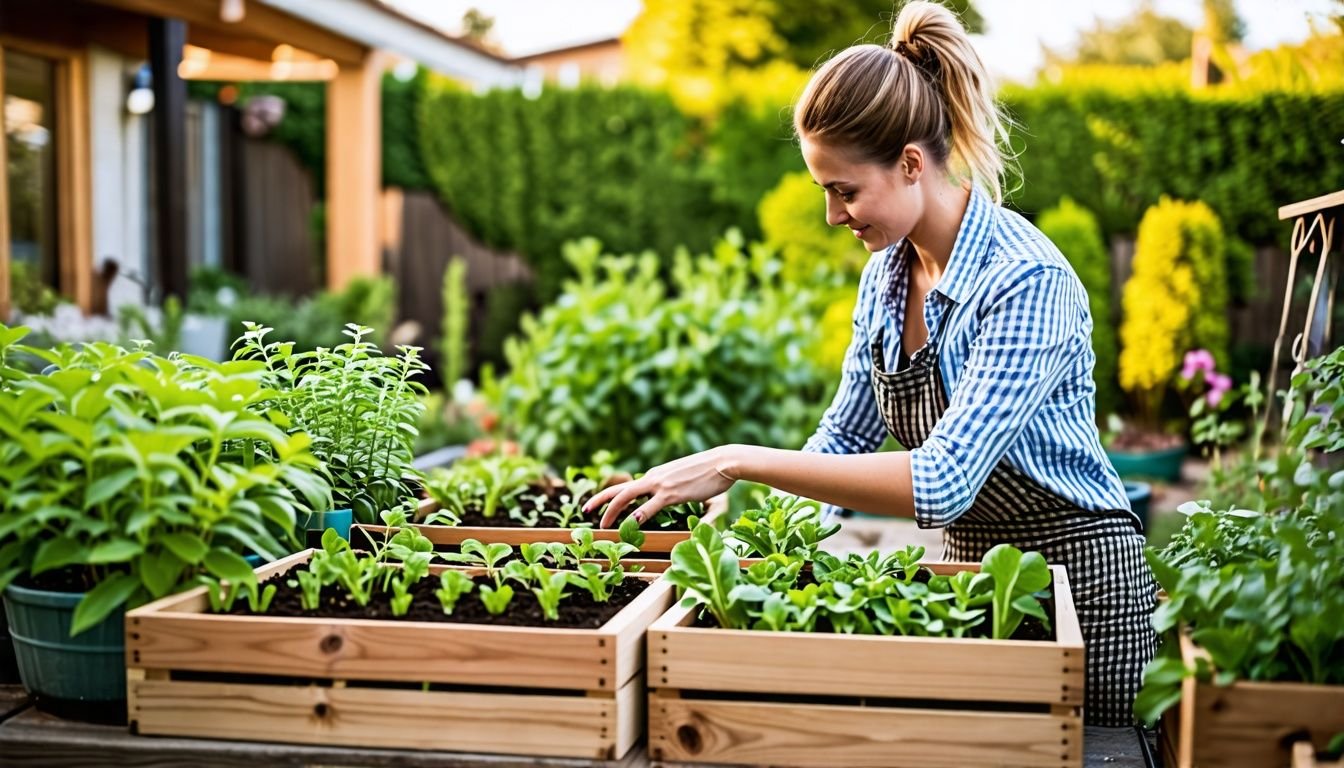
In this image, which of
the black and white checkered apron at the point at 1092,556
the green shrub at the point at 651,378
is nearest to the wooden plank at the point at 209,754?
the black and white checkered apron at the point at 1092,556

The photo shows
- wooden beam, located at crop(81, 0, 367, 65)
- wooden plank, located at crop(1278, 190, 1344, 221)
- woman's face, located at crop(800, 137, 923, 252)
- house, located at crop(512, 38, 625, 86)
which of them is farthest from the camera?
house, located at crop(512, 38, 625, 86)

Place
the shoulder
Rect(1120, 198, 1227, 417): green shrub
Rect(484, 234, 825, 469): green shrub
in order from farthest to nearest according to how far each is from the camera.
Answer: Rect(1120, 198, 1227, 417): green shrub
Rect(484, 234, 825, 469): green shrub
the shoulder

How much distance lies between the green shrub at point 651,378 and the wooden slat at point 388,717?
2.71 meters

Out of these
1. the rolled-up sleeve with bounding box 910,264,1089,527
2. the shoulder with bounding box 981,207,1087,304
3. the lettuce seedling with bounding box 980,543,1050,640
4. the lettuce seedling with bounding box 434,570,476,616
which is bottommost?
the lettuce seedling with bounding box 434,570,476,616

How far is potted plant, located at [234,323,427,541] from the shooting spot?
192 cm

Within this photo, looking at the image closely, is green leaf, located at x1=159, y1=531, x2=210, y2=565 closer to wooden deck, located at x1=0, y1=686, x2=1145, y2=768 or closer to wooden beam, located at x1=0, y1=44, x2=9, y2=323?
wooden deck, located at x1=0, y1=686, x2=1145, y2=768

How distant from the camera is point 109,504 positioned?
4.69 ft

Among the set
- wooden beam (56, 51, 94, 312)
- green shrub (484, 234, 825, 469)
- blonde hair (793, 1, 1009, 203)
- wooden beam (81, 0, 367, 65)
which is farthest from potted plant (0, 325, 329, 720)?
wooden beam (56, 51, 94, 312)

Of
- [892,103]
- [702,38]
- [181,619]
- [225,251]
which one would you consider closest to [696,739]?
[181,619]

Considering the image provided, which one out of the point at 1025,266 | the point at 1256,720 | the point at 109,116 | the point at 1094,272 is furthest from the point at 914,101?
the point at 109,116

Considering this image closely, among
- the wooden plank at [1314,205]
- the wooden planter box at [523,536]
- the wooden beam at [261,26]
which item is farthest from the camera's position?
the wooden beam at [261,26]

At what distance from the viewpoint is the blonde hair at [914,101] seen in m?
1.89

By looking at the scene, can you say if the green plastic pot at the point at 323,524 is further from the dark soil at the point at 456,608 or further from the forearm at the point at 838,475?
the forearm at the point at 838,475

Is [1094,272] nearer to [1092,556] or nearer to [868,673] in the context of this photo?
[1092,556]
